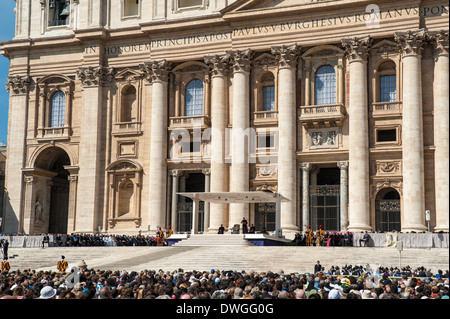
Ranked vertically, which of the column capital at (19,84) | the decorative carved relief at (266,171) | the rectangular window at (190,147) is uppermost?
the column capital at (19,84)

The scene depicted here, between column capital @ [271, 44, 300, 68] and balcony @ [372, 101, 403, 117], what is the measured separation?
671 centimetres

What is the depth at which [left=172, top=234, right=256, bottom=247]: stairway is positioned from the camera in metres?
42.5

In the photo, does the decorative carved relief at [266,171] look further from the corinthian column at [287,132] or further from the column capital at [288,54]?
the column capital at [288,54]

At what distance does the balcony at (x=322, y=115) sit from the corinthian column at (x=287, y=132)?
0.88 m

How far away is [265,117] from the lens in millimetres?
52156

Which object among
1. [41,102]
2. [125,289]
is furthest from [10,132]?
[125,289]

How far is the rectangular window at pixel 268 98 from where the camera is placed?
5278 cm

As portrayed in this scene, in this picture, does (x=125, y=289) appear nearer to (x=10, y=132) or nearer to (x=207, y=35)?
(x=207, y=35)

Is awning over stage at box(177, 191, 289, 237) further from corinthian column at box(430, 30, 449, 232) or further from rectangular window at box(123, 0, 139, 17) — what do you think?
rectangular window at box(123, 0, 139, 17)

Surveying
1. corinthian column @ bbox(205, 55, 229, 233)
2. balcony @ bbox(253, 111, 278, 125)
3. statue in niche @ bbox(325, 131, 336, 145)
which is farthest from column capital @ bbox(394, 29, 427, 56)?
corinthian column @ bbox(205, 55, 229, 233)

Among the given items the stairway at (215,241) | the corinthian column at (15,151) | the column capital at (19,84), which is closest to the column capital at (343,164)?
the stairway at (215,241)

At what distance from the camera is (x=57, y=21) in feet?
199

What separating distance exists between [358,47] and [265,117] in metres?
8.53

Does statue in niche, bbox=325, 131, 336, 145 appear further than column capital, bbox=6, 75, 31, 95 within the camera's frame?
No
